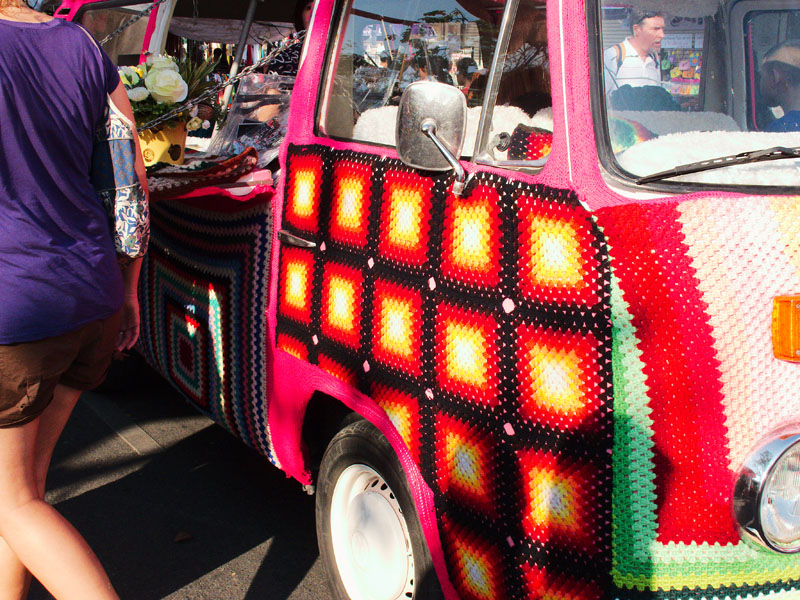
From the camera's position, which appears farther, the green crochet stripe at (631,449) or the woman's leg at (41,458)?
the woman's leg at (41,458)

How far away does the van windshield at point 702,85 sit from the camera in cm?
166

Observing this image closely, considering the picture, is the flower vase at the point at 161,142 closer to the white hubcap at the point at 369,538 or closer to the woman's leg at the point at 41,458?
the woman's leg at the point at 41,458


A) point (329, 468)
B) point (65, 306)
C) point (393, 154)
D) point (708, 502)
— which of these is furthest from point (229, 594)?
point (708, 502)

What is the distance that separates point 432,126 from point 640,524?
3.01 ft

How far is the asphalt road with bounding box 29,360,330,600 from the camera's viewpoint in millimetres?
2816

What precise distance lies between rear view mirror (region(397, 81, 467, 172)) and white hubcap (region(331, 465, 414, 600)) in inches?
34.8

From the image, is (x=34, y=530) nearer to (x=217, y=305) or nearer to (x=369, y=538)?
(x=369, y=538)

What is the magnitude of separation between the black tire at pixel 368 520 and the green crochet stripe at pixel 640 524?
617 millimetres

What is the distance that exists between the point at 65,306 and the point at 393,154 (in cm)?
88

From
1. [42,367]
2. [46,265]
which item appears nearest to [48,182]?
[46,265]

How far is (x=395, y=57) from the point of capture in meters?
2.29

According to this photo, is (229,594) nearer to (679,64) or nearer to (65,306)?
(65,306)

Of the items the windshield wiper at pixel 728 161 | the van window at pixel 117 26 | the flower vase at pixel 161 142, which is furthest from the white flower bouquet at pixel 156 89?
the van window at pixel 117 26

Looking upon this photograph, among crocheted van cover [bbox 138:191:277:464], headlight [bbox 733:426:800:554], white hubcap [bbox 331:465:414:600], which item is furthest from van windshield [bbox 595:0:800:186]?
crocheted van cover [bbox 138:191:277:464]
